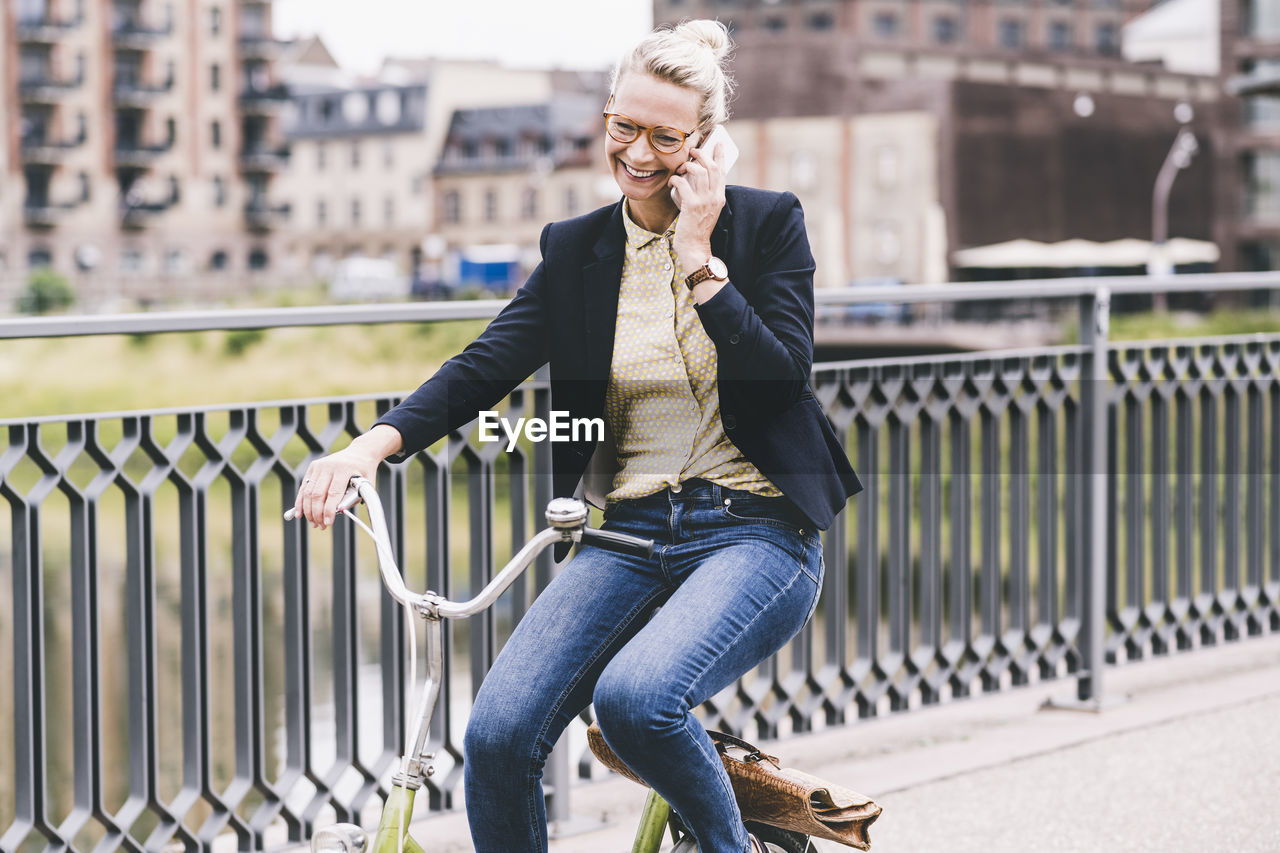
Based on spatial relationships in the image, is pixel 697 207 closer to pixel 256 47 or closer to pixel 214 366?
pixel 214 366

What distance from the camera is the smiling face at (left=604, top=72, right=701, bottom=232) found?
9.01ft

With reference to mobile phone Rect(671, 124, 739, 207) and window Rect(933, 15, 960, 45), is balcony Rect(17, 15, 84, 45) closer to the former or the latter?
window Rect(933, 15, 960, 45)

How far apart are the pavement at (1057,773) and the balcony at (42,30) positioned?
232ft

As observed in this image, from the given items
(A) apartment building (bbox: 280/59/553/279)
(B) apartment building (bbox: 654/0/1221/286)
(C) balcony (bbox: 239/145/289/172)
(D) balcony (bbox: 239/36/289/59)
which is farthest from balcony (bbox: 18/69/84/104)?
(B) apartment building (bbox: 654/0/1221/286)

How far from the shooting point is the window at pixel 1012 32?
81.1 metres

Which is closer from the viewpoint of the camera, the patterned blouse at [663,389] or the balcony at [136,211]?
the patterned blouse at [663,389]

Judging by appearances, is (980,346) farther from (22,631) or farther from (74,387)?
(22,631)

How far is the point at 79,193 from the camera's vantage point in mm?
72500

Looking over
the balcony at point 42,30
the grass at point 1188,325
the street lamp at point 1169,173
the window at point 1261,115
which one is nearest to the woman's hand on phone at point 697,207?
the grass at point 1188,325

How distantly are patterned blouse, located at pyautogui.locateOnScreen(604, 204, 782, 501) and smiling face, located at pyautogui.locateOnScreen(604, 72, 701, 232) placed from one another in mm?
124

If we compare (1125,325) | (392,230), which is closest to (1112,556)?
(1125,325)

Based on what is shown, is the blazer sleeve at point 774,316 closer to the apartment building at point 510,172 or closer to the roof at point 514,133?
the apartment building at point 510,172

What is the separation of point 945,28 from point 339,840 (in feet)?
262

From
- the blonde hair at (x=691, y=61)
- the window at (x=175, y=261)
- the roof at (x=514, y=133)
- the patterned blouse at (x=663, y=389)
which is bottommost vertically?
the patterned blouse at (x=663, y=389)
